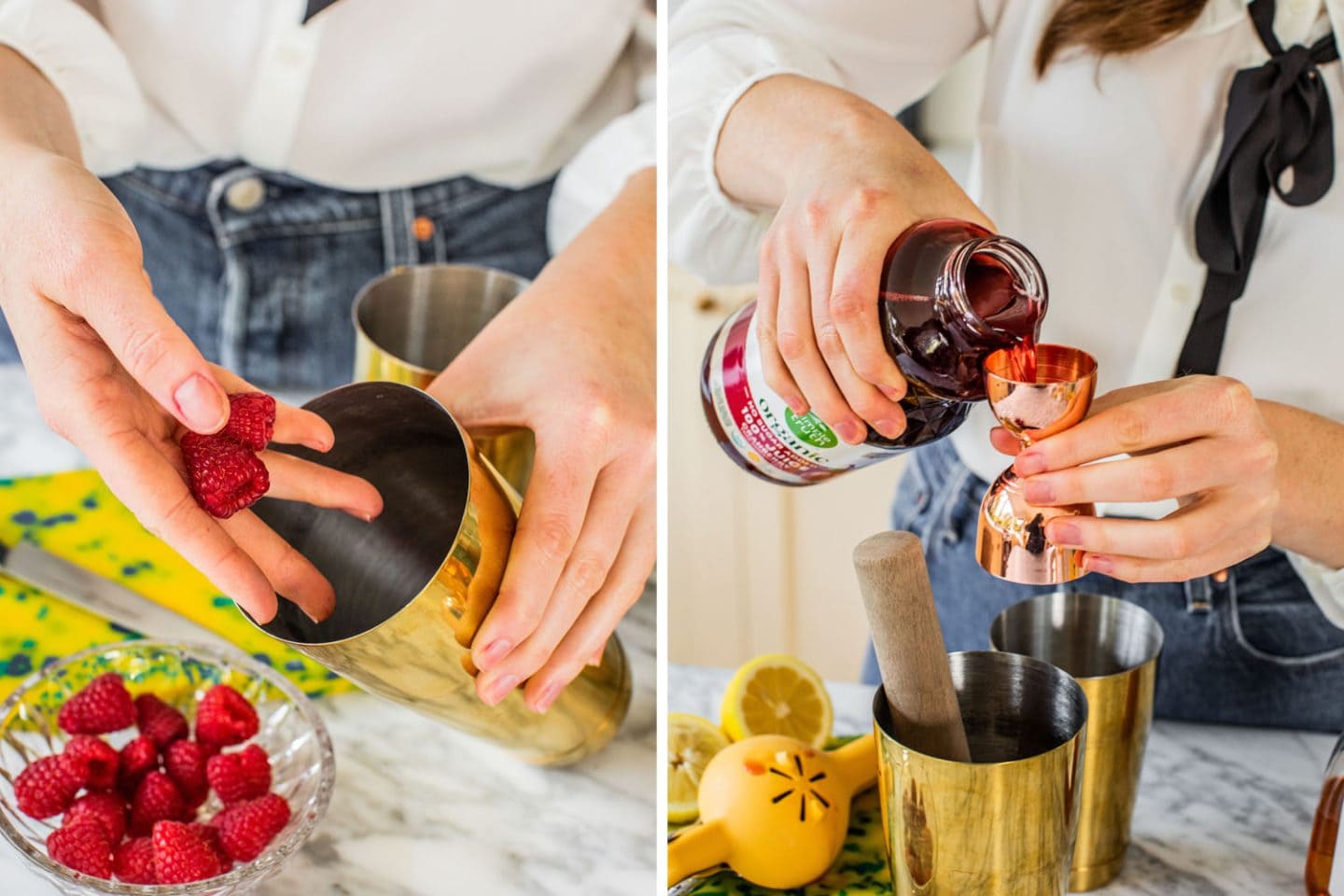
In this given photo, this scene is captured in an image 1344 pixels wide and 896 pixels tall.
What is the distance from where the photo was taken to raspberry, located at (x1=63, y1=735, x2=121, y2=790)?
63 cm

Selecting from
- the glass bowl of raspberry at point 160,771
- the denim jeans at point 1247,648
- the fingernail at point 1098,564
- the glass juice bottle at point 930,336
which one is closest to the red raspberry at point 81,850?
the glass bowl of raspberry at point 160,771

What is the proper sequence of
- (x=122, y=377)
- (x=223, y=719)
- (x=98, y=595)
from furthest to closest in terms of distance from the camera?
1. (x=98, y=595)
2. (x=223, y=719)
3. (x=122, y=377)

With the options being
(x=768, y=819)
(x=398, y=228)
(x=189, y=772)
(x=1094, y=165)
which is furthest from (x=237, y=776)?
(x=1094, y=165)

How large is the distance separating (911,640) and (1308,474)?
0.24 m

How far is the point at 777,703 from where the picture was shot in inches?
28.2

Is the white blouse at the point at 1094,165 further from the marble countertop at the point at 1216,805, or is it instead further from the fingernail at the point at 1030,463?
the fingernail at the point at 1030,463

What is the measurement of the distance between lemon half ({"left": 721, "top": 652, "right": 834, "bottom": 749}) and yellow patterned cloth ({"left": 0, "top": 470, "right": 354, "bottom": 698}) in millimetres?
248

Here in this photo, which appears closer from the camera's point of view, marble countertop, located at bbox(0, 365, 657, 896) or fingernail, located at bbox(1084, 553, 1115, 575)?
fingernail, located at bbox(1084, 553, 1115, 575)

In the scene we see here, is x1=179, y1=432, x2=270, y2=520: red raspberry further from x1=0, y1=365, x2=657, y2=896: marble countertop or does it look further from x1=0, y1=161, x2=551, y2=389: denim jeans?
x1=0, y1=161, x2=551, y2=389: denim jeans

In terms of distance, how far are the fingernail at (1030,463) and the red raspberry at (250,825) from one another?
1.36 feet

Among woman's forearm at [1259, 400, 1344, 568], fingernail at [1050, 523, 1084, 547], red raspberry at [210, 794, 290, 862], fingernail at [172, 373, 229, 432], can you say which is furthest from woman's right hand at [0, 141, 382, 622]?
woman's forearm at [1259, 400, 1344, 568]

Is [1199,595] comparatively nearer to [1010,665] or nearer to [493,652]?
[1010,665]

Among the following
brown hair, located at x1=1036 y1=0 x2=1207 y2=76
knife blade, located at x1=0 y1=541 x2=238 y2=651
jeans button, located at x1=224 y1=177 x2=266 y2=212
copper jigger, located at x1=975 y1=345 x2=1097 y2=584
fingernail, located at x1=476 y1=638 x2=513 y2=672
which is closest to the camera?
copper jigger, located at x1=975 y1=345 x2=1097 y2=584

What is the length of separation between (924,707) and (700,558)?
984 millimetres
